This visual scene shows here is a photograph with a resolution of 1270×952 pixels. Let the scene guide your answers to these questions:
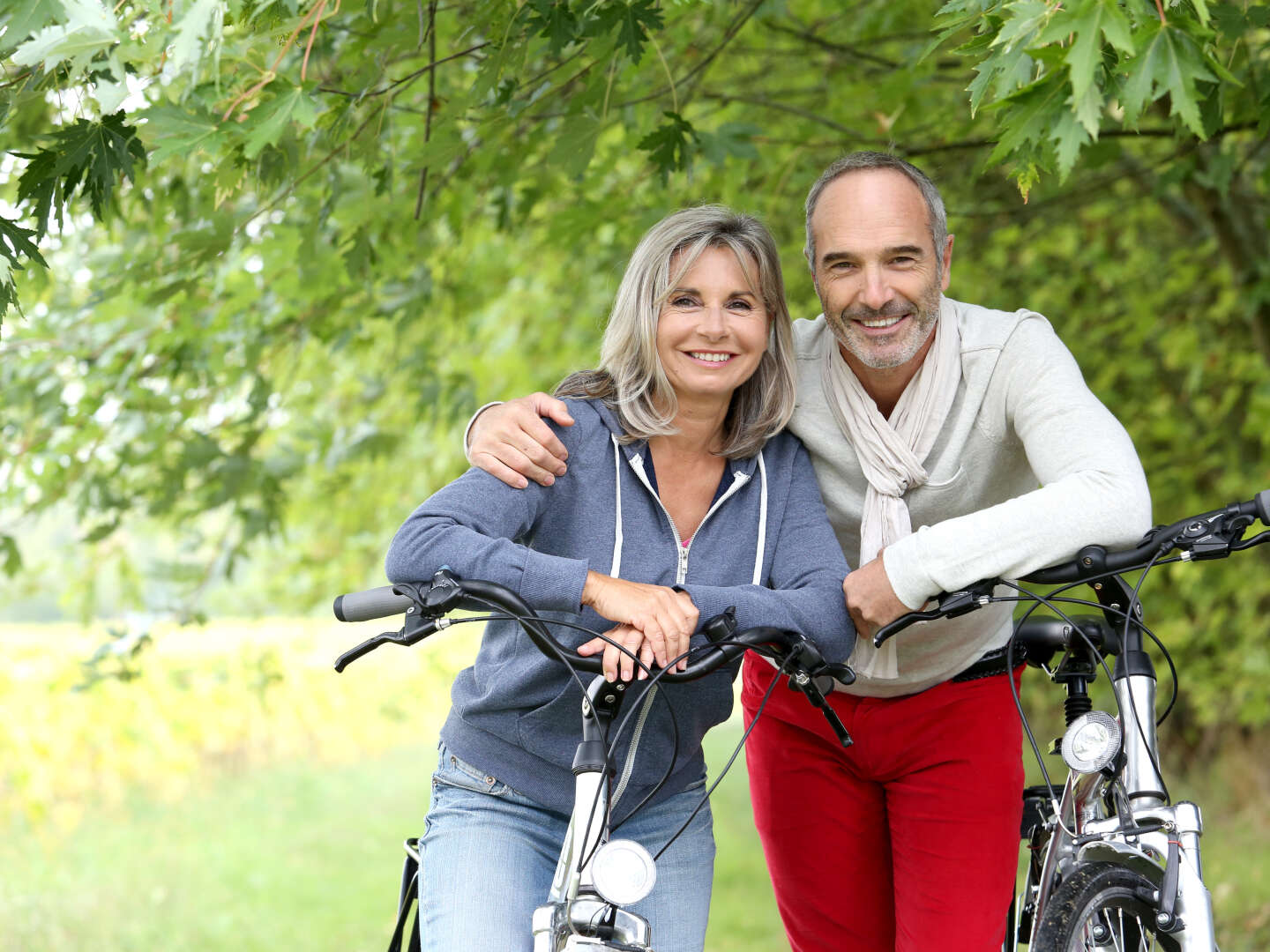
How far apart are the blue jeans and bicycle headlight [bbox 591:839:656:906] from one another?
0.38 m

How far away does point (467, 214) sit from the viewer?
5.16m

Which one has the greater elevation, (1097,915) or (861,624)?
(861,624)

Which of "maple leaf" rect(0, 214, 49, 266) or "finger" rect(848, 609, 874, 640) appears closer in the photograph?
"maple leaf" rect(0, 214, 49, 266)

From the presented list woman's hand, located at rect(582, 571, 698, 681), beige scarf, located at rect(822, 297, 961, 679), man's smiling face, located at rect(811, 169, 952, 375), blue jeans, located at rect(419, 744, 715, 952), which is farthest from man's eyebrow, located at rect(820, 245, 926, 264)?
blue jeans, located at rect(419, 744, 715, 952)

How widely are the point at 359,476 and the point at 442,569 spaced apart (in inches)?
239

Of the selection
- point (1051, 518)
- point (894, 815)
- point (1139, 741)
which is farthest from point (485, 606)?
point (894, 815)

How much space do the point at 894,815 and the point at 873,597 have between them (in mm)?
813

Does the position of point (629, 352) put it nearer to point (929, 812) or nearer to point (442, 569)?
point (442, 569)

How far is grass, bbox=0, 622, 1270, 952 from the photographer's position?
7.84m

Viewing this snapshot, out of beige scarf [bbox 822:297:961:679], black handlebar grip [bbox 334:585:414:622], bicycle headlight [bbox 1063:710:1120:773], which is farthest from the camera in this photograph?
beige scarf [bbox 822:297:961:679]

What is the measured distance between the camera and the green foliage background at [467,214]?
2.26 meters

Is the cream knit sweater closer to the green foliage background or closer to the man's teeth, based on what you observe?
the man's teeth

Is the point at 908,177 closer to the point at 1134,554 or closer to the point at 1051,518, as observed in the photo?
the point at 1051,518

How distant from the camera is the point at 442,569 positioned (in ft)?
6.73
